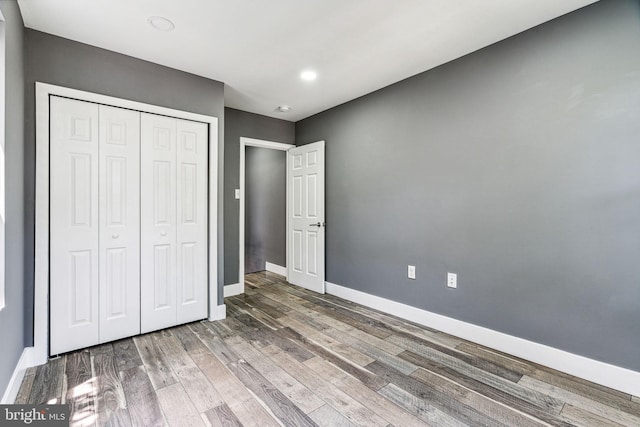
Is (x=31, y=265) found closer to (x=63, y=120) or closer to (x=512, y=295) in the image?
(x=63, y=120)

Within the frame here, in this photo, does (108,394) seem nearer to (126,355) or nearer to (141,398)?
(141,398)

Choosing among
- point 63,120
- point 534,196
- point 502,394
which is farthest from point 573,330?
point 63,120

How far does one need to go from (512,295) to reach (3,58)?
3694mm

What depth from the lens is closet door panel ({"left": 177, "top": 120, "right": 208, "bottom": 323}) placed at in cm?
288

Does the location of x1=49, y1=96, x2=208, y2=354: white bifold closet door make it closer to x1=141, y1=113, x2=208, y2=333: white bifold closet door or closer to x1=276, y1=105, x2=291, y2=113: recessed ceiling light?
x1=141, y1=113, x2=208, y2=333: white bifold closet door

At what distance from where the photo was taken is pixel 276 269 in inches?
205

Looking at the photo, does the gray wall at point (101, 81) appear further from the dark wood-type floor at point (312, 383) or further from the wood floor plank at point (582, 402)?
the wood floor plank at point (582, 402)

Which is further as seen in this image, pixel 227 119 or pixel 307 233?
pixel 307 233

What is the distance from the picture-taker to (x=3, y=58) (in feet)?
5.40

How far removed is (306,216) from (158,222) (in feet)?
6.59

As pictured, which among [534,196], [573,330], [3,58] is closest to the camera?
[3,58]

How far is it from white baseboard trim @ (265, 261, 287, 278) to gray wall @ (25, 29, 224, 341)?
1.96 metres

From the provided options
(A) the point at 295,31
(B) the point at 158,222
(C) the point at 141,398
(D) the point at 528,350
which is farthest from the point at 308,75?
(D) the point at 528,350

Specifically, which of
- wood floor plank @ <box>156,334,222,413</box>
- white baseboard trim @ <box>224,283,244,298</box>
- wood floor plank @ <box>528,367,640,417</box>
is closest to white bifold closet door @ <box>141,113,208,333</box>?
wood floor plank @ <box>156,334,222,413</box>
